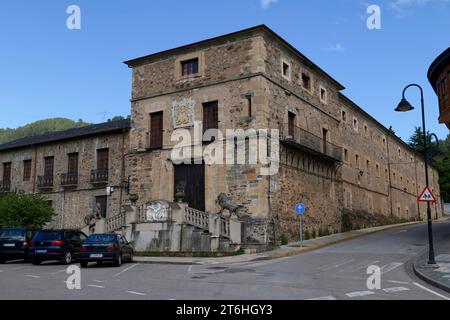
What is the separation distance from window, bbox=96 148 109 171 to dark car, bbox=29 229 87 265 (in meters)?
11.3

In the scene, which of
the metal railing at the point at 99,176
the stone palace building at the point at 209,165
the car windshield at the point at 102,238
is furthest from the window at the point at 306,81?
the car windshield at the point at 102,238

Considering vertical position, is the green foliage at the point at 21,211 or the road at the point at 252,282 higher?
the green foliage at the point at 21,211

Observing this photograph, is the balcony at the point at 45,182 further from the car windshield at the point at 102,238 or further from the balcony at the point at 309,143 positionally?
the balcony at the point at 309,143

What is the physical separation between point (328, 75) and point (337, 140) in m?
4.46

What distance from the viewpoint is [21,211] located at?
82.1ft

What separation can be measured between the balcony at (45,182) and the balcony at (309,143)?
1668cm

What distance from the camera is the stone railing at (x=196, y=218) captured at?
68.9 feet

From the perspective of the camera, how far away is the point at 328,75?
29.6 meters

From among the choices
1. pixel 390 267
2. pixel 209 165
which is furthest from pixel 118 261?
pixel 390 267

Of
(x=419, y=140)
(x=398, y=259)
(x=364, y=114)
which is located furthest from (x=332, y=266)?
(x=419, y=140)

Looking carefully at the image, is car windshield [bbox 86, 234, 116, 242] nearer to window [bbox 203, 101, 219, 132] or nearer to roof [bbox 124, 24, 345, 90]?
window [bbox 203, 101, 219, 132]

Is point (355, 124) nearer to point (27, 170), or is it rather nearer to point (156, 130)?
point (156, 130)

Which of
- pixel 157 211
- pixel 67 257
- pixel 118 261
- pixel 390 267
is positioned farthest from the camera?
pixel 157 211

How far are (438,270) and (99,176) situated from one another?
21096 millimetres
